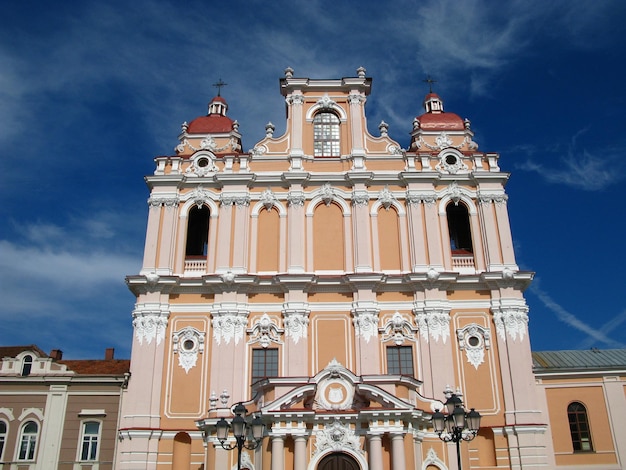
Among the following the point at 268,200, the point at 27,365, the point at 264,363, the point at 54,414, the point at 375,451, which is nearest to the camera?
the point at 375,451

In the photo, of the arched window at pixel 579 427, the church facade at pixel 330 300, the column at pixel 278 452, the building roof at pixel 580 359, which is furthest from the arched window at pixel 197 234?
the arched window at pixel 579 427

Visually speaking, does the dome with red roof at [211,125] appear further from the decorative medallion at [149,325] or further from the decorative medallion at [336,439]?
the decorative medallion at [336,439]

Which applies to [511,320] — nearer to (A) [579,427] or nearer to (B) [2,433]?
(A) [579,427]

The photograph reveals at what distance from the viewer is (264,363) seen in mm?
27562

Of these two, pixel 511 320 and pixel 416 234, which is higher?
pixel 416 234

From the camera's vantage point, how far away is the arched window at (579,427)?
27.7 metres

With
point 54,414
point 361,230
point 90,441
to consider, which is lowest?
point 90,441

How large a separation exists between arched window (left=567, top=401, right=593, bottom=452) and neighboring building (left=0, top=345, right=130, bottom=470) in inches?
768

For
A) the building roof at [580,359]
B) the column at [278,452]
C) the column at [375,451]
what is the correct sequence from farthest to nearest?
the building roof at [580,359]
the column at [278,452]
the column at [375,451]

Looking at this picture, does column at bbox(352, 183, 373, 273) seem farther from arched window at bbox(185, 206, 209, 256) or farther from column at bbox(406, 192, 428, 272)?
arched window at bbox(185, 206, 209, 256)

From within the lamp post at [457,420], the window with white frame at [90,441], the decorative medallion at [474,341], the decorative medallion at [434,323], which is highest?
the decorative medallion at [434,323]

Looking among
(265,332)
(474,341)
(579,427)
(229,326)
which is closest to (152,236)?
(229,326)

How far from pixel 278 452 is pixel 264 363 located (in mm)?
5659

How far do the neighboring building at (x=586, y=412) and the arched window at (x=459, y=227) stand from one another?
679cm
